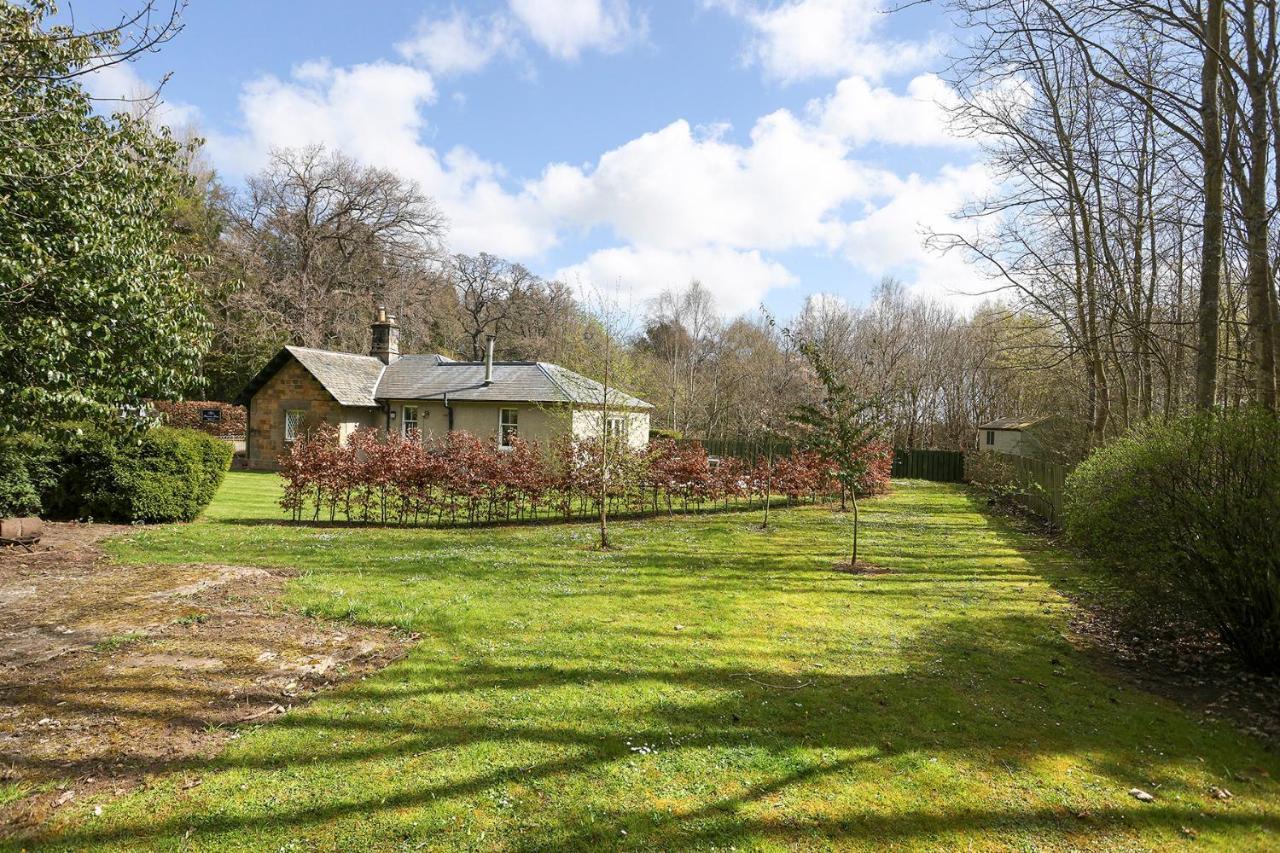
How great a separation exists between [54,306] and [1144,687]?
40.8 feet

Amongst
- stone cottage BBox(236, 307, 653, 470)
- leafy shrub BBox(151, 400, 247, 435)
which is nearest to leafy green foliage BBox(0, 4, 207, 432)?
stone cottage BBox(236, 307, 653, 470)

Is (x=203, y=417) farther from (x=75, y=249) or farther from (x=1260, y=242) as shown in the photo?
(x=1260, y=242)

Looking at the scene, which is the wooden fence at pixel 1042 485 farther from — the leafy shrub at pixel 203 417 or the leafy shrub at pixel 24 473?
the leafy shrub at pixel 203 417

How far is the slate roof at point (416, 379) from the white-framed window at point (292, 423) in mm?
1729

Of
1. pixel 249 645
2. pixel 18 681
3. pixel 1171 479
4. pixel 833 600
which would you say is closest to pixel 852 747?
pixel 833 600

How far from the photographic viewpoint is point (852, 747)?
4391 mm

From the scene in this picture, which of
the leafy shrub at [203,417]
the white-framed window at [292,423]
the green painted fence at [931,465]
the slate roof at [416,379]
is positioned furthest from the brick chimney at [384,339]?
the green painted fence at [931,465]

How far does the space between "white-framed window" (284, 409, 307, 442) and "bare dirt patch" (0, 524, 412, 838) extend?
17098mm

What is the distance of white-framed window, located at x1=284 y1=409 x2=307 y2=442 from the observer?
2470cm

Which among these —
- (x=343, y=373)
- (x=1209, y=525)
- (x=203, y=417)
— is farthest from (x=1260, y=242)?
(x=203, y=417)

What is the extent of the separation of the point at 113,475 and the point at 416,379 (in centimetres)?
1497

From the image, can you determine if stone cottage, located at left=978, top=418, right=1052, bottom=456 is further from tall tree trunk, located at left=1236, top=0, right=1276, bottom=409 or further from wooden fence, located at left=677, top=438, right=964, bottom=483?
tall tree trunk, located at left=1236, top=0, right=1276, bottom=409

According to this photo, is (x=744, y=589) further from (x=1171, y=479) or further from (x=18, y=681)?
(x=18, y=681)

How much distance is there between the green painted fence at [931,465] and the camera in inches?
1336
